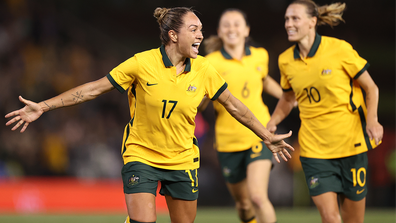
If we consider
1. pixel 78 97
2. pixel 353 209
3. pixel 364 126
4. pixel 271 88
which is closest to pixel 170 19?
pixel 78 97

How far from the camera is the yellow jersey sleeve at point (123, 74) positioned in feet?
13.7

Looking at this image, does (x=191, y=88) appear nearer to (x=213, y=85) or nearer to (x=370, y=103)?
(x=213, y=85)

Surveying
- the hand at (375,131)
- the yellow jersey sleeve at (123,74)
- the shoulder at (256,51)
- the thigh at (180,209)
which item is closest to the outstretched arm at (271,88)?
the shoulder at (256,51)

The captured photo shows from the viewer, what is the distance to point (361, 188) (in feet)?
16.4

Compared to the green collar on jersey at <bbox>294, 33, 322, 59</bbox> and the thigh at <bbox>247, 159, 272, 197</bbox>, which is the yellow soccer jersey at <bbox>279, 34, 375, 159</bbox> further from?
the thigh at <bbox>247, 159, 272, 197</bbox>

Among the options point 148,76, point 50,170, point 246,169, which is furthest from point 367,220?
point 50,170

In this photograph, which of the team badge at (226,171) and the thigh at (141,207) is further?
the team badge at (226,171)

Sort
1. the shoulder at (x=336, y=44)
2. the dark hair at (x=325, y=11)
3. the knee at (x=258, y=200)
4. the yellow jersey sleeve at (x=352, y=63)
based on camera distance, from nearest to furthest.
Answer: the yellow jersey sleeve at (x=352, y=63)
the shoulder at (x=336, y=44)
the dark hair at (x=325, y=11)
the knee at (x=258, y=200)

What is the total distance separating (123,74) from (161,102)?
0.42 metres

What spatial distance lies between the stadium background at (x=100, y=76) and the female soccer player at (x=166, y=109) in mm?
6196

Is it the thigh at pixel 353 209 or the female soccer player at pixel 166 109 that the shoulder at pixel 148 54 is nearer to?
the female soccer player at pixel 166 109

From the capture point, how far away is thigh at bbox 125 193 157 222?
4.07 m

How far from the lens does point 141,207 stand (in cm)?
409

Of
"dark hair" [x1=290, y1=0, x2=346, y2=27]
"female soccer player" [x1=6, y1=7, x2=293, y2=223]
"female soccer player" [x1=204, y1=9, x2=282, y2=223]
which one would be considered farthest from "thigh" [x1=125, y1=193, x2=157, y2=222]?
"dark hair" [x1=290, y1=0, x2=346, y2=27]
